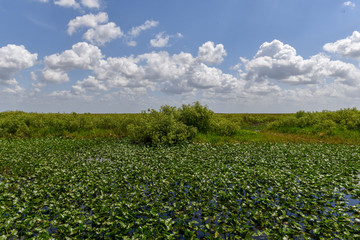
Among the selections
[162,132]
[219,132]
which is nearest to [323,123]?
[219,132]

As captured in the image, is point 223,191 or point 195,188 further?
point 195,188

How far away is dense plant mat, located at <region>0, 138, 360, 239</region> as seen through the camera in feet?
18.2

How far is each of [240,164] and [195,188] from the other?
15.1ft

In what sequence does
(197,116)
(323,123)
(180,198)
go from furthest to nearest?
(323,123) → (197,116) → (180,198)

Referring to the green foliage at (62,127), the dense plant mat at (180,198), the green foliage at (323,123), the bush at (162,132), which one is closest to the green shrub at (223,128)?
the bush at (162,132)

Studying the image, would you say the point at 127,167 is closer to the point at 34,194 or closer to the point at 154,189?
the point at 154,189

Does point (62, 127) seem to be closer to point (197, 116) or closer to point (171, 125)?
point (171, 125)

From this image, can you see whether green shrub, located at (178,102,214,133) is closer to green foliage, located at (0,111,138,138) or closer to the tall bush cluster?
the tall bush cluster

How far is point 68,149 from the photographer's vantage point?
16047 millimetres

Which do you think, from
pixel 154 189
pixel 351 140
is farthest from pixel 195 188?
pixel 351 140

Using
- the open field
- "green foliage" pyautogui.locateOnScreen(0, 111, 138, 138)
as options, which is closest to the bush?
the open field

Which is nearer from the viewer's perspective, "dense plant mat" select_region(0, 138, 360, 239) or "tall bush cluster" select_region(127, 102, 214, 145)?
"dense plant mat" select_region(0, 138, 360, 239)

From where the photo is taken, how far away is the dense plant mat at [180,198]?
554 cm

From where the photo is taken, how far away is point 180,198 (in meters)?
7.52
